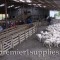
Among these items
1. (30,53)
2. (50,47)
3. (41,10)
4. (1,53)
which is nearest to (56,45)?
(50,47)

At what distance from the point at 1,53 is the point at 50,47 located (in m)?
2.86

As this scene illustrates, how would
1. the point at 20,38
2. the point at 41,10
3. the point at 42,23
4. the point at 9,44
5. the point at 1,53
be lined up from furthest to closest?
the point at 41,10 → the point at 42,23 → the point at 20,38 → the point at 9,44 → the point at 1,53

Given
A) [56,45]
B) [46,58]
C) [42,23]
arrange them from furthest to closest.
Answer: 1. [42,23]
2. [56,45]
3. [46,58]

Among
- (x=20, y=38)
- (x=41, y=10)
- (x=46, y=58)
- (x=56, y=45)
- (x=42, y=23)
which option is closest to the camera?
(x=46, y=58)

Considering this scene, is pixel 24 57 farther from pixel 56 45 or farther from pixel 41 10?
pixel 41 10

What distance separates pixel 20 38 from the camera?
9930mm

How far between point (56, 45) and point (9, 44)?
8.66 feet

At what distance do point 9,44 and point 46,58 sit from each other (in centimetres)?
244

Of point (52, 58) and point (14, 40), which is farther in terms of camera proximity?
point (14, 40)

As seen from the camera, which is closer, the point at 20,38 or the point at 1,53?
the point at 1,53

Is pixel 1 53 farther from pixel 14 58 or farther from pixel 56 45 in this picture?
pixel 56 45

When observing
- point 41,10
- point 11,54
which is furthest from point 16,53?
point 41,10

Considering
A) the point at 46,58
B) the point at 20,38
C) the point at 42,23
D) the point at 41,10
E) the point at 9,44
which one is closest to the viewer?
the point at 46,58

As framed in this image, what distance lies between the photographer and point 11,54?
7.27 metres
